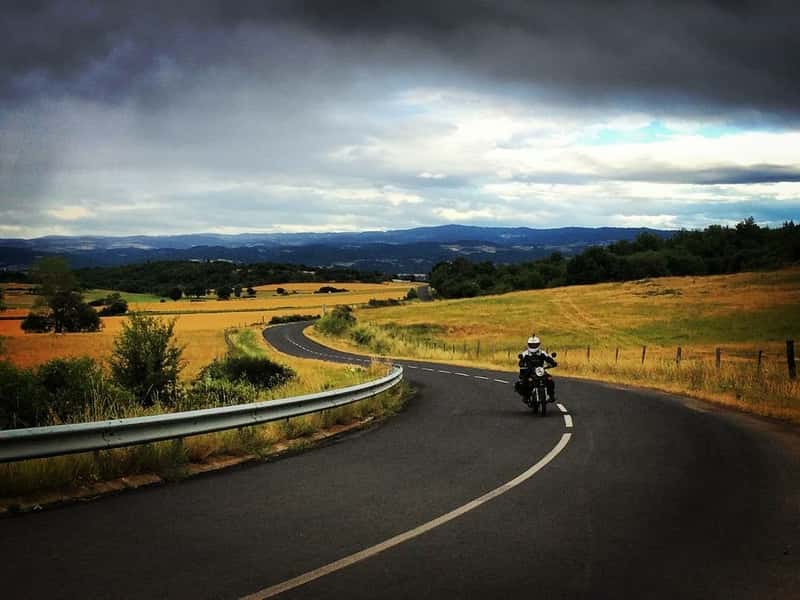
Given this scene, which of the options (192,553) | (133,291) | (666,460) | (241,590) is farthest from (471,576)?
(133,291)

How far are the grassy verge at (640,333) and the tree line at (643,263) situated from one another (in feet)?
109

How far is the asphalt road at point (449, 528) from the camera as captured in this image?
4938 mm

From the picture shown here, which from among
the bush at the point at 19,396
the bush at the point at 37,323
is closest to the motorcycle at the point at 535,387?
the bush at the point at 19,396

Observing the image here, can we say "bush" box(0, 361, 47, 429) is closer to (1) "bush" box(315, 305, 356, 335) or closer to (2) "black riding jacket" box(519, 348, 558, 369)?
(2) "black riding jacket" box(519, 348, 558, 369)

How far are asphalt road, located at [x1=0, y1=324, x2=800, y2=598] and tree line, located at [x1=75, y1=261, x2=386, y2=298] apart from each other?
9817 centimetres

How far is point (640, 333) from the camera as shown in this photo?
59562mm

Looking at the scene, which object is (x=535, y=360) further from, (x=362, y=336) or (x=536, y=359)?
(x=362, y=336)

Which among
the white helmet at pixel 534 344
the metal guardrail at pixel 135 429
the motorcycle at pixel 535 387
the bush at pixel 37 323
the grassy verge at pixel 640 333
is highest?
the white helmet at pixel 534 344

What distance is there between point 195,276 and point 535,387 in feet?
443

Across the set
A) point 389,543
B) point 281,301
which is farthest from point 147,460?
point 281,301

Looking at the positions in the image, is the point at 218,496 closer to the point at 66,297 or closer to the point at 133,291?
the point at 66,297

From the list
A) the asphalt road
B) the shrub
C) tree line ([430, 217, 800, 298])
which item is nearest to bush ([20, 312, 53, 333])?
the shrub

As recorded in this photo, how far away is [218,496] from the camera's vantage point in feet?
24.4

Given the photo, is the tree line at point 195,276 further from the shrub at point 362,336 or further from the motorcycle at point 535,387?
the motorcycle at point 535,387
